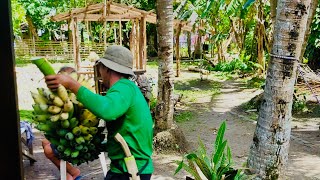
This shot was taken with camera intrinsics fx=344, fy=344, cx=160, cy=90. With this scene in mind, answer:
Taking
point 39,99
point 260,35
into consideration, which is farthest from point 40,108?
point 260,35

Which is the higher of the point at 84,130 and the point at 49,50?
the point at 49,50

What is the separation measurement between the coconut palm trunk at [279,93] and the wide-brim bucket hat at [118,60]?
46.3 inches

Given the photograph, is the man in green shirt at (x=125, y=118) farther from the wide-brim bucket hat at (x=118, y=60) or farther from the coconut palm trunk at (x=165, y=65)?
the coconut palm trunk at (x=165, y=65)

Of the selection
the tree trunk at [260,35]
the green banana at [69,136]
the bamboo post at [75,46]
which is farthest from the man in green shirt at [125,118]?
the tree trunk at [260,35]

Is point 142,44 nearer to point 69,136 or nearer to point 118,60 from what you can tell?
point 118,60

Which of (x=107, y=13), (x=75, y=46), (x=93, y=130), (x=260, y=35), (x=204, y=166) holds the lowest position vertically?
(x=204, y=166)

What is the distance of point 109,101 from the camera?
1.87m

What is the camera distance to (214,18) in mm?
16844

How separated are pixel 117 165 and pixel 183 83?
484 inches

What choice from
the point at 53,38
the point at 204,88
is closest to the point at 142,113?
the point at 204,88

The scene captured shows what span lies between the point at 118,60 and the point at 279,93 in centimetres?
130

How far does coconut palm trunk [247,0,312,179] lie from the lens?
8.41 feet

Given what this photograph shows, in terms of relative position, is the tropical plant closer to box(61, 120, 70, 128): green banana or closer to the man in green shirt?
the man in green shirt

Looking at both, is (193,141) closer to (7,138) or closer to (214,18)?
(7,138)
